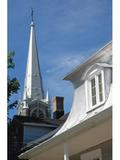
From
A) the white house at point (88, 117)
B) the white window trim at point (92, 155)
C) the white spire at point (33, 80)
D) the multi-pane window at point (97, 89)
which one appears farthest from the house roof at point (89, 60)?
the white spire at point (33, 80)

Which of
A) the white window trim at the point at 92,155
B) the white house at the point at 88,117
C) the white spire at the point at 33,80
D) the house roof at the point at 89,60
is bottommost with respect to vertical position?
the white window trim at the point at 92,155

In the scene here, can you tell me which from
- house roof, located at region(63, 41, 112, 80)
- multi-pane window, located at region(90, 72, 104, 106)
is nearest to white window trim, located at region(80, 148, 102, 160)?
multi-pane window, located at region(90, 72, 104, 106)

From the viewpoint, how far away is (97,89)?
18.5 ft

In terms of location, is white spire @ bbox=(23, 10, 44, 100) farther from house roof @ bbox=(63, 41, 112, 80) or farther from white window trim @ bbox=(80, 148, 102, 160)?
white window trim @ bbox=(80, 148, 102, 160)

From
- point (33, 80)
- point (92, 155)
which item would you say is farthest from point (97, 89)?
point (33, 80)

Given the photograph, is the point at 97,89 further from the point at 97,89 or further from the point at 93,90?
the point at 93,90

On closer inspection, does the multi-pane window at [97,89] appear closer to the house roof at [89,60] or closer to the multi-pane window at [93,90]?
the multi-pane window at [93,90]

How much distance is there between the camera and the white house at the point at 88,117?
4.93 meters

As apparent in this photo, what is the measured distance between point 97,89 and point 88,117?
0.57 metres

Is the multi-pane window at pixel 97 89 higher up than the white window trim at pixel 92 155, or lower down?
higher up

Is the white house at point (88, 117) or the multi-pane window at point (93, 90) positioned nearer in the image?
the white house at point (88, 117)

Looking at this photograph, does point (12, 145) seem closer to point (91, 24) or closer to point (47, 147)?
A: point (47, 147)

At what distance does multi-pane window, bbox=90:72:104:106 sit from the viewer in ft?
18.2
